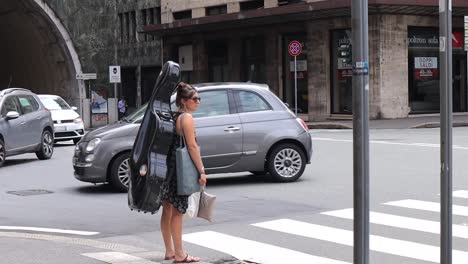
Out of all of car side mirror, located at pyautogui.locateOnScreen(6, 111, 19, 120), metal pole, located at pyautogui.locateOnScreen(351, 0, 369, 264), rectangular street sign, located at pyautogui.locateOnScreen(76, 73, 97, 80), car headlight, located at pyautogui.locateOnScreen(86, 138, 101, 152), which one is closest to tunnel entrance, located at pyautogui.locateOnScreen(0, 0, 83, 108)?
rectangular street sign, located at pyautogui.locateOnScreen(76, 73, 97, 80)

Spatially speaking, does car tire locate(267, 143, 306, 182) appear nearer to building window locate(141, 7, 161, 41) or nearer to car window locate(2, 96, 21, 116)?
car window locate(2, 96, 21, 116)

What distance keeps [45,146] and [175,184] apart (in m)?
13.3

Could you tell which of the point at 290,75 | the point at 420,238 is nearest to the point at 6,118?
the point at 420,238

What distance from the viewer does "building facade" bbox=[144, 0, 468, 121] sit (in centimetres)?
3169

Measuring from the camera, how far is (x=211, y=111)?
42.0 feet

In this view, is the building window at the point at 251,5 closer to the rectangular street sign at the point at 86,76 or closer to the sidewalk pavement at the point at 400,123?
the sidewalk pavement at the point at 400,123

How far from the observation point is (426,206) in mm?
10516

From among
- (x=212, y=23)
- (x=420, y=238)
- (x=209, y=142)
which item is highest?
(x=212, y=23)

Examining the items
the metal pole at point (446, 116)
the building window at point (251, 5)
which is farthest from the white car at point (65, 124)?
the metal pole at point (446, 116)

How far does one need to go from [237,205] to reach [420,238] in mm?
3287

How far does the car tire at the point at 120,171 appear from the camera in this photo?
12438 millimetres

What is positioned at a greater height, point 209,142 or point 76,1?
point 76,1

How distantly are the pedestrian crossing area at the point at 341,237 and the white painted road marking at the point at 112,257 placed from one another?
1.19 metres

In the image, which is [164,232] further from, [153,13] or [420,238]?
[153,13]
